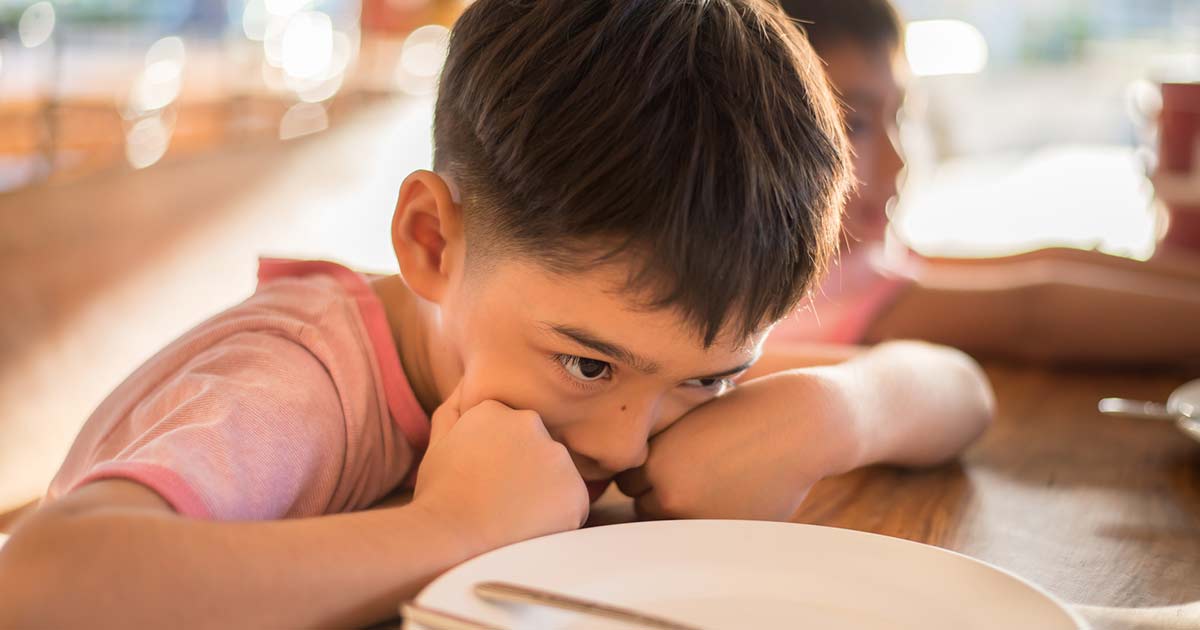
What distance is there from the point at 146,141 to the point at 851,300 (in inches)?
131

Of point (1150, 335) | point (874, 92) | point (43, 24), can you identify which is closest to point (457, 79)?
point (874, 92)

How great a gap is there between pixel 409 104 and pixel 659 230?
5676mm

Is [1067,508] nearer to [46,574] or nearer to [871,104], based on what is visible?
[46,574]

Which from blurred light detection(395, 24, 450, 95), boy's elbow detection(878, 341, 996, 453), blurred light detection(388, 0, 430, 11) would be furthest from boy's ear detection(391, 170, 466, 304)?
blurred light detection(388, 0, 430, 11)

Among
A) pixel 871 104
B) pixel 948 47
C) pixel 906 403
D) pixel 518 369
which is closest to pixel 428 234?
pixel 518 369

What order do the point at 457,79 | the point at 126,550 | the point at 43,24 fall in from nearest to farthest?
the point at 126,550 → the point at 457,79 → the point at 43,24

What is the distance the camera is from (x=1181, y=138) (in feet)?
4.84

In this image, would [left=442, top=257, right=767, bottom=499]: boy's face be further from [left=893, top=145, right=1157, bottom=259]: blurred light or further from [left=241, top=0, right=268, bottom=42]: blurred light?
[left=241, top=0, right=268, bottom=42]: blurred light

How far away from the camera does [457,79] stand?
674 millimetres

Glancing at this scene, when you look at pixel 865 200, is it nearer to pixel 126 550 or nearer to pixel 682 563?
pixel 682 563

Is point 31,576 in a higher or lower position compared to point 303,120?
higher

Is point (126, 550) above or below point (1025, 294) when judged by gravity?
above

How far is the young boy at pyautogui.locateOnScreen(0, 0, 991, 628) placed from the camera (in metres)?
0.47

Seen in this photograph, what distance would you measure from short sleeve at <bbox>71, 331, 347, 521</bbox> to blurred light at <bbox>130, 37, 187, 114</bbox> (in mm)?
3819
